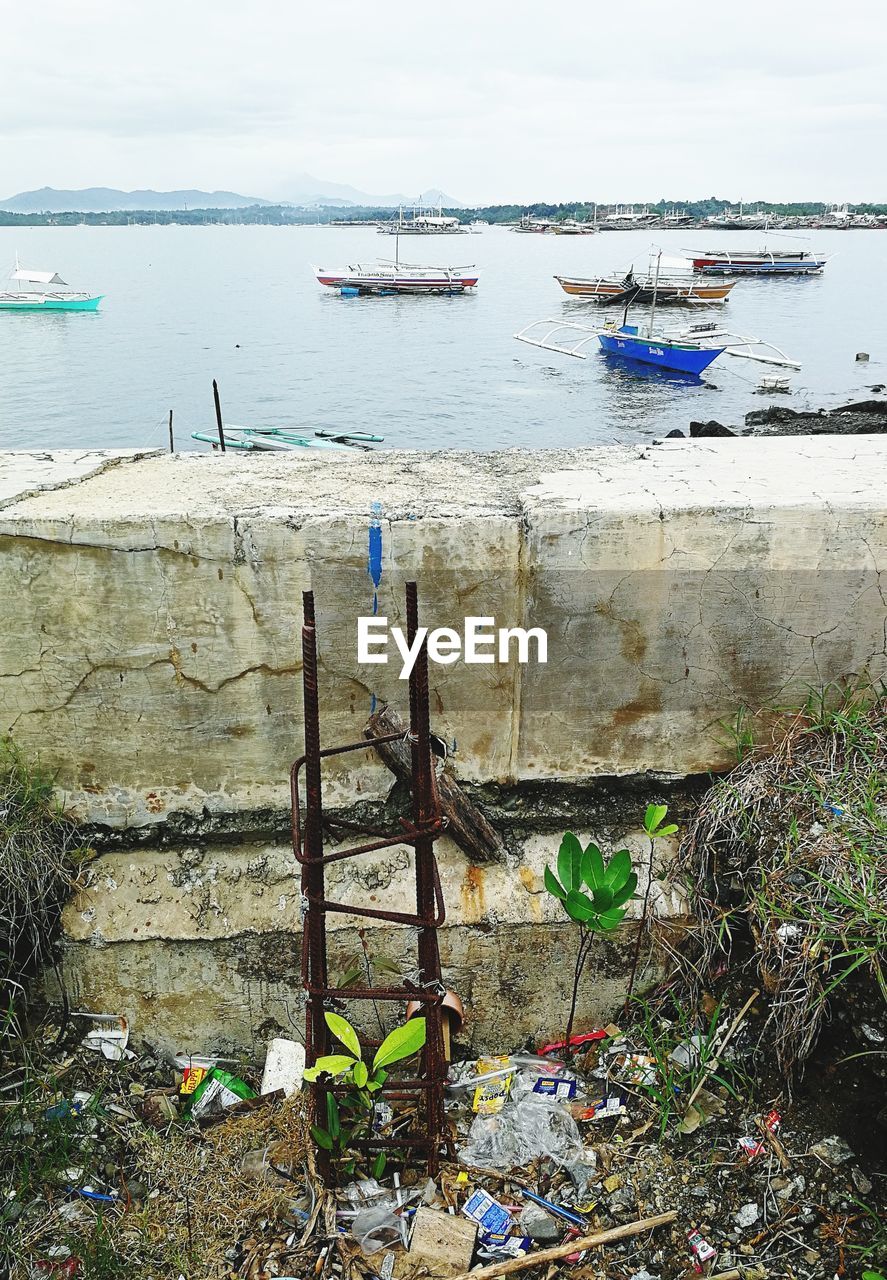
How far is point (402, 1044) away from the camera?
2203 millimetres

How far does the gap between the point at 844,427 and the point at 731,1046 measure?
18.3 m

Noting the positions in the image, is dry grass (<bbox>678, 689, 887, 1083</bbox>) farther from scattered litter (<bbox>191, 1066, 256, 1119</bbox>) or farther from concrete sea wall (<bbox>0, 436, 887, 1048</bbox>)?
scattered litter (<bbox>191, 1066, 256, 1119</bbox>)

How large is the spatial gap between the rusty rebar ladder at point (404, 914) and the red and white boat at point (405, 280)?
55.4 metres

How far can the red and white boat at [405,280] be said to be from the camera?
178 ft

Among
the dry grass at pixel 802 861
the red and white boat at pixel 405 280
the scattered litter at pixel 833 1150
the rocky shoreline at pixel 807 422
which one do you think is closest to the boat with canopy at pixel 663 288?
the red and white boat at pixel 405 280

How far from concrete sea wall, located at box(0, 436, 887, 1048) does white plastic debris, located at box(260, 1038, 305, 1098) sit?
0.07 meters

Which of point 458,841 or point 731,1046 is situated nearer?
point 731,1046

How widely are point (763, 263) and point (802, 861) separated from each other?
7095 centimetres

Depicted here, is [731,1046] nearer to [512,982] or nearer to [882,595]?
[512,982]

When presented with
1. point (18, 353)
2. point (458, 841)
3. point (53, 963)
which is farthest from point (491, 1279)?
point (18, 353)

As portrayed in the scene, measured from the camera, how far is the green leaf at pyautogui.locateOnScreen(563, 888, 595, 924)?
2428 millimetres

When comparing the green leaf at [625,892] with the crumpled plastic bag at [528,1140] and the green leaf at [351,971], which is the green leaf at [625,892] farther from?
the green leaf at [351,971]

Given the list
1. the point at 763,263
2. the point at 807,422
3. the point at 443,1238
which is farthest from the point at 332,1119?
the point at 763,263

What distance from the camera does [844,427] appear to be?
730 inches
